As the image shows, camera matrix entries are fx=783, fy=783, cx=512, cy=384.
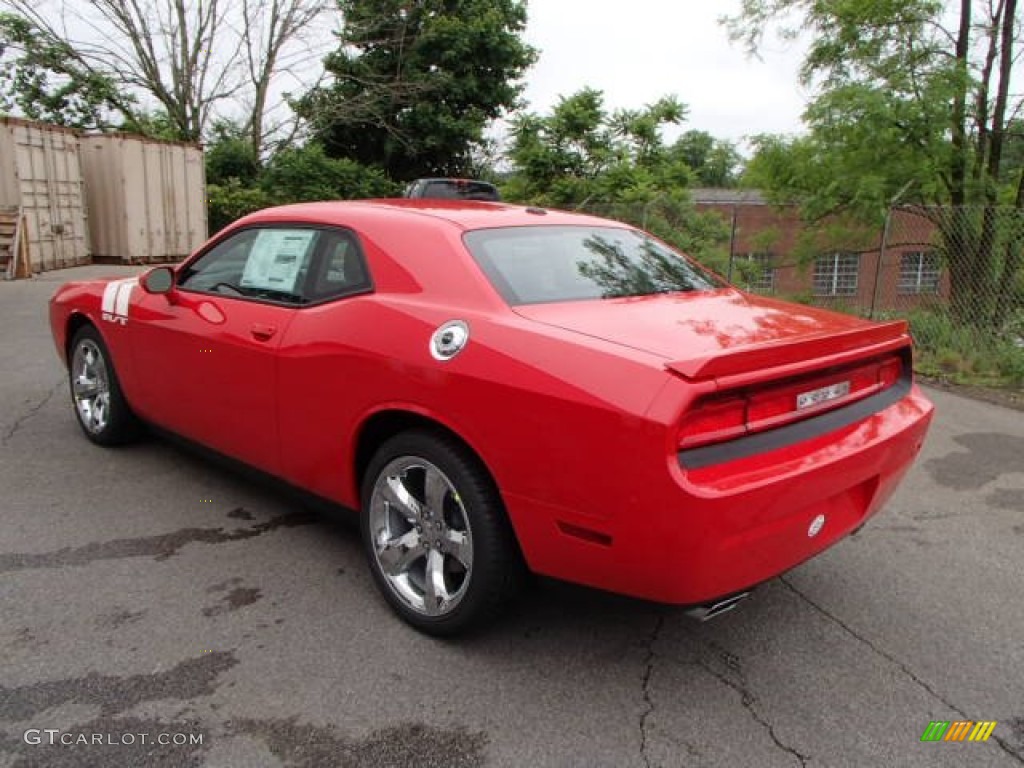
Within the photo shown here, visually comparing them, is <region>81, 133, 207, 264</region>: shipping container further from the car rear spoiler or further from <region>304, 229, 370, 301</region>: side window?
the car rear spoiler

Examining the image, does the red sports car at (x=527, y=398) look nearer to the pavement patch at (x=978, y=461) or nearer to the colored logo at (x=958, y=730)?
the colored logo at (x=958, y=730)

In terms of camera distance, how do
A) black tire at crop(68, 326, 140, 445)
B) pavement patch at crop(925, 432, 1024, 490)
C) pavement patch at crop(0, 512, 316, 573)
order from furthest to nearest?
1. pavement patch at crop(925, 432, 1024, 490)
2. black tire at crop(68, 326, 140, 445)
3. pavement patch at crop(0, 512, 316, 573)

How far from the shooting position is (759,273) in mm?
12664

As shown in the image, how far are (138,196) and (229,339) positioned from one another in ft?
49.7

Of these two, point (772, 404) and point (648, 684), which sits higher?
point (772, 404)

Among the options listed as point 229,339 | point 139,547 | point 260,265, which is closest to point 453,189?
point 260,265

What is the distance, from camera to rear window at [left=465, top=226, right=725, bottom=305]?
2.89 m

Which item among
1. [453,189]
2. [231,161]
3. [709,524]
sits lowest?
[709,524]

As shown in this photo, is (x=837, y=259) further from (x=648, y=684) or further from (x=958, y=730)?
(x=648, y=684)

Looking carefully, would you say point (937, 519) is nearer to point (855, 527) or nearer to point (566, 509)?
point (855, 527)

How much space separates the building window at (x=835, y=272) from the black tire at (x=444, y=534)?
10.5m

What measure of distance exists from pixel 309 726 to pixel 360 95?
2373cm

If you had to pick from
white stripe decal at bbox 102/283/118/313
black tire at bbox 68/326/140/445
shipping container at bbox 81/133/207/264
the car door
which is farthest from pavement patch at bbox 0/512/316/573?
shipping container at bbox 81/133/207/264

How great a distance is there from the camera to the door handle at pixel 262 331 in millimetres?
3273
